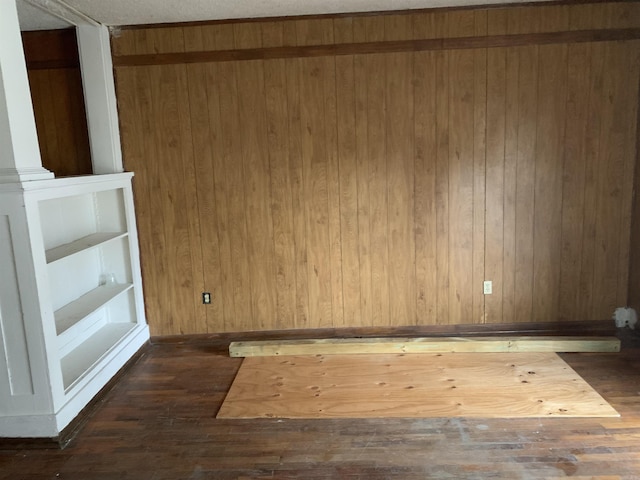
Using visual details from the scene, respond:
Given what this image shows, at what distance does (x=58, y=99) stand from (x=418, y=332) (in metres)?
3.37

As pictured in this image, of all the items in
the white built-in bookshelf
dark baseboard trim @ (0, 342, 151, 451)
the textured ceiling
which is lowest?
dark baseboard trim @ (0, 342, 151, 451)

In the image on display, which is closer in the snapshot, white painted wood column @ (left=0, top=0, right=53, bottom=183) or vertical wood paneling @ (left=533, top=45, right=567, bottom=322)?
white painted wood column @ (left=0, top=0, right=53, bottom=183)

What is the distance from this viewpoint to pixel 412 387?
2.99 m

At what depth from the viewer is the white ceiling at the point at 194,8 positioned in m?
3.12

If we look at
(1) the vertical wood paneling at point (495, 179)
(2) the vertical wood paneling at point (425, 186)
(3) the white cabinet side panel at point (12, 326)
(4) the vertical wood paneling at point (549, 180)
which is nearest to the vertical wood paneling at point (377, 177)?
(2) the vertical wood paneling at point (425, 186)

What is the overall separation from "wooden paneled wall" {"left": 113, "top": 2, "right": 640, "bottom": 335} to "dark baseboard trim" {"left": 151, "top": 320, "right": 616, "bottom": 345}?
0.06m

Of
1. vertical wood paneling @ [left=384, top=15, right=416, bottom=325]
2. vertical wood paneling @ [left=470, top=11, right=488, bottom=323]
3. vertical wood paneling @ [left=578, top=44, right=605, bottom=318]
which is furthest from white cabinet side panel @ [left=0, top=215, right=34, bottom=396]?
vertical wood paneling @ [left=578, top=44, right=605, bottom=318]

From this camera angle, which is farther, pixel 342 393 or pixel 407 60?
pixel 407 60

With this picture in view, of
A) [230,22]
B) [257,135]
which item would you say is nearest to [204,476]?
[257,135]

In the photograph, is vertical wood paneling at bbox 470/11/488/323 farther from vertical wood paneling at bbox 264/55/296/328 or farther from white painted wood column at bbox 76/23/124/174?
white painted wood column at bbox 76/23/124/174

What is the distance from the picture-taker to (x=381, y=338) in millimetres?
3717

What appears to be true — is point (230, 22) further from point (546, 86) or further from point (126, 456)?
point (126, 456)

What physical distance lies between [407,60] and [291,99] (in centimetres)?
91

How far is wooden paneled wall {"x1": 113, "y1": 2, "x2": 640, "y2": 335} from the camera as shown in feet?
11.5
